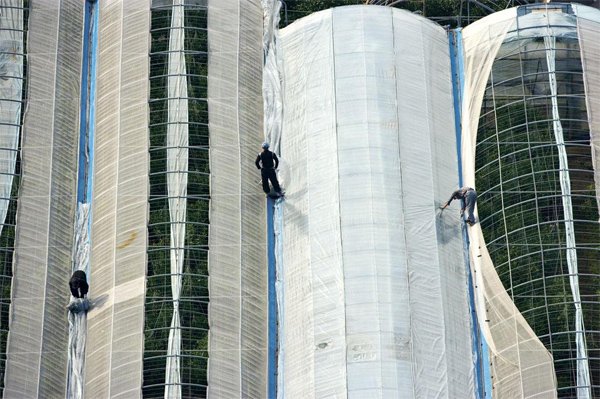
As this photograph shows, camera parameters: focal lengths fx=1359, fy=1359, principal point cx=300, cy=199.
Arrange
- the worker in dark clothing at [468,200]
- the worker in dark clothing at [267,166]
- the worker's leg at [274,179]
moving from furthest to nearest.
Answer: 1. the worker's leg at [274,179]
2. the worker in dark clothing at [468,200]
3. the worker in dark clothing at [267,166]

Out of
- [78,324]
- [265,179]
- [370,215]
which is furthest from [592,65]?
[78,324]

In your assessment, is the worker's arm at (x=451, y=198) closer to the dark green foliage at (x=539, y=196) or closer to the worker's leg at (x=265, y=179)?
the dark green foliage at (x=539, y=196)

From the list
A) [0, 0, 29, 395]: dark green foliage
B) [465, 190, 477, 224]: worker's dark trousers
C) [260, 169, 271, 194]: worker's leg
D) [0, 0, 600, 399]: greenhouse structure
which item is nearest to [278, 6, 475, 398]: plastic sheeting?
[0, 0, 600, 399]: greenhouse structure

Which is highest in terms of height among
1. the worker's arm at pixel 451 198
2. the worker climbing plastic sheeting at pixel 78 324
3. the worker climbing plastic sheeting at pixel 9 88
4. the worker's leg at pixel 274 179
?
the worker climbing plastic sheeting at pixel 9 88

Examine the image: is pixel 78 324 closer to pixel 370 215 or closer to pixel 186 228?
pixel 186 228

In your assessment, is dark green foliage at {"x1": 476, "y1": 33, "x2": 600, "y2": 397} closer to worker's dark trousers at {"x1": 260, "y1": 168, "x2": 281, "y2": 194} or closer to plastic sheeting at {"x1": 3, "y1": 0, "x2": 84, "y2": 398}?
worker's dark trousers at {"x1": 260, "y1": 168, "x2": 281, "y2": 194}

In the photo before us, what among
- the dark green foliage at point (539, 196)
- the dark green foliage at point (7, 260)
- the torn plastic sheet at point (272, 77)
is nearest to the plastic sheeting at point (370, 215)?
the torn plastic sheet at point (272, 77)
